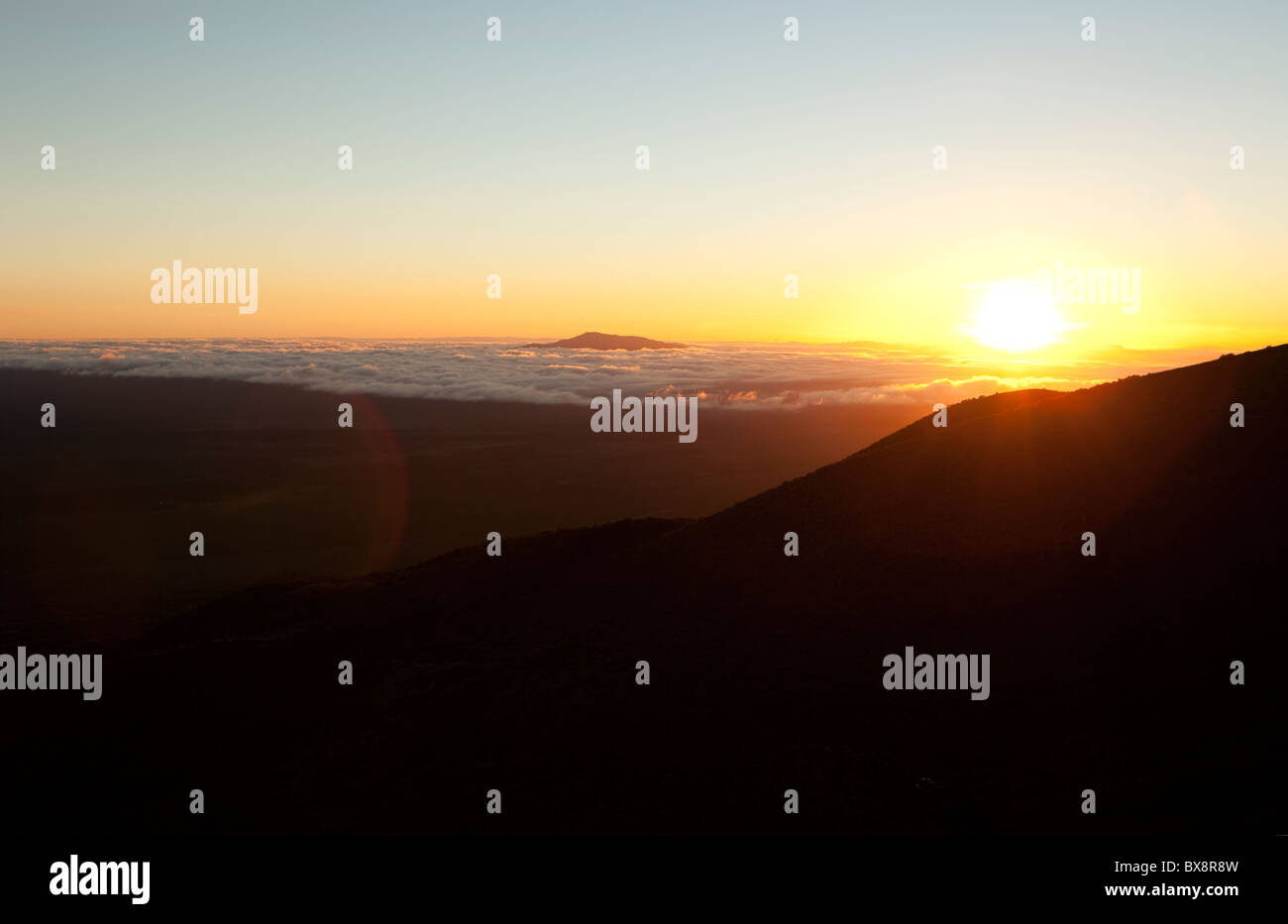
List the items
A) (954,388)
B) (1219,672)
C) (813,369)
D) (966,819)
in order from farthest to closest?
(813,369) < (954,388) < (1219,672) < (966,819)

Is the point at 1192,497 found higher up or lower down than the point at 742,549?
A: higher up

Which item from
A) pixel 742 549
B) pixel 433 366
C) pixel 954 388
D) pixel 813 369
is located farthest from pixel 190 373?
pixel 742 549

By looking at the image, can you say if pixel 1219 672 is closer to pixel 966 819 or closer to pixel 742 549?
pixel 966 819

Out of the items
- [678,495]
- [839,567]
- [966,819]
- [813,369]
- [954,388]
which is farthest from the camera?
[813,369]

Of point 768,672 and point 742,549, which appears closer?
point 768,672
